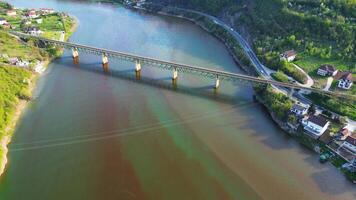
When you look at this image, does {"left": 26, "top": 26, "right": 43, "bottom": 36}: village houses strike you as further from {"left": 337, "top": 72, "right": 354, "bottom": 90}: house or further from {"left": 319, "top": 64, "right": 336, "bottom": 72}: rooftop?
{"left": 337, "top": 72, "right": 354, "bottom": 90}: house

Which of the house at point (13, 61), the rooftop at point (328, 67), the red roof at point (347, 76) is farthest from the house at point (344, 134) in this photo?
the house at point (13, 61)

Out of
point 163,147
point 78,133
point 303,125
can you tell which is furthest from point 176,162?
point 303,125

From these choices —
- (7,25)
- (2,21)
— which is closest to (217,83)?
(7,25)

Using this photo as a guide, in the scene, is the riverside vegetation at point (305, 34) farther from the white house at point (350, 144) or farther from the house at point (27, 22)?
Result: the house at point (27, 22)

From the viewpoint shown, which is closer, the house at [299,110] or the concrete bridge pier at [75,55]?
the house at [299,110]

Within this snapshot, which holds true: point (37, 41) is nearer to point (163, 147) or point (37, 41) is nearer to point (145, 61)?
point (145, 61)

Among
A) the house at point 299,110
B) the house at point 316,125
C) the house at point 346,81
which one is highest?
the house at point 346,81
